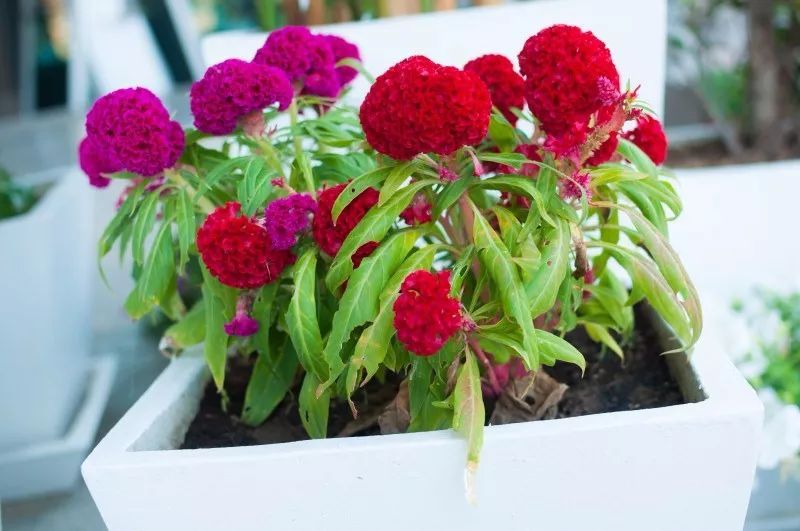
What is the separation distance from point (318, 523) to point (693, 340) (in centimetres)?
42

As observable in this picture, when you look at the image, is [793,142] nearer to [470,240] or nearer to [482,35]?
[482,35]

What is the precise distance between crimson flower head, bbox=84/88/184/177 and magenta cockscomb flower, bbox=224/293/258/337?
17cm

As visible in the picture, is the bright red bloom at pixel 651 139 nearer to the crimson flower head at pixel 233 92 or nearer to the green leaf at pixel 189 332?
the crimson flower head at pixel 233 92

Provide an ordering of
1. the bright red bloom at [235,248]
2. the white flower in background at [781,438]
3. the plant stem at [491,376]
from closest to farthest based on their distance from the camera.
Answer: the bright red bloom at [235,248] < the plant stem at [491,376] < the white flower in background at [781,438]

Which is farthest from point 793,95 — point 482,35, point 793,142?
point 482,35

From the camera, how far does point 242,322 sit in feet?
2.94

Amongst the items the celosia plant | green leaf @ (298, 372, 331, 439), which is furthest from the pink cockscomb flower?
green leaf @ (298, 372, 331, 439)

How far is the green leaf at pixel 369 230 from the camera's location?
783 millimetres

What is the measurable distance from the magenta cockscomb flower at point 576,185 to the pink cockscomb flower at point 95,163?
49 centimetres

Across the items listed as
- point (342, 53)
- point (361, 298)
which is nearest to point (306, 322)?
point (361, 298)

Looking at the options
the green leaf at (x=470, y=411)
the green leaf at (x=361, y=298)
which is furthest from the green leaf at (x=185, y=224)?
the green leaf at (x=470, y=411)

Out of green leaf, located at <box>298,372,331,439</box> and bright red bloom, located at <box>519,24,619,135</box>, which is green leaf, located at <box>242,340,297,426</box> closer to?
green leaf, located at <box>298,372,331,439</box>

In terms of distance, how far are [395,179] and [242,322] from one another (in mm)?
247

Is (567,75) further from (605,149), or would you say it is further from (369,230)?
(369,230)
